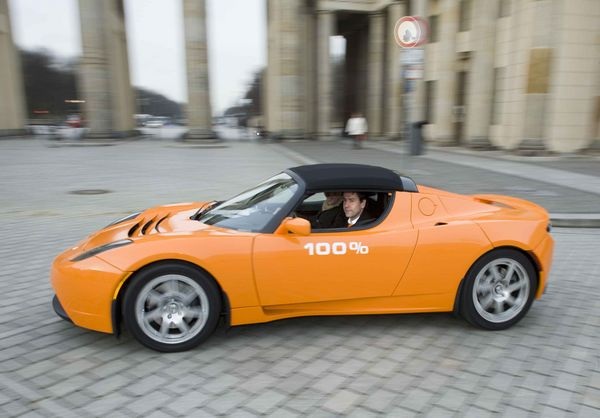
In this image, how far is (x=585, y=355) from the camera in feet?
11.0

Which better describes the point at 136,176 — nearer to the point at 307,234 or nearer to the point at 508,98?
the point at 307,234

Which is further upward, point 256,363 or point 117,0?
point 117,0

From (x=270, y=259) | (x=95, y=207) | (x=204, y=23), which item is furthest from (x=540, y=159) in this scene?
(x=204, y=23)

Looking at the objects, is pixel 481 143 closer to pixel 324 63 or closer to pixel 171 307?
pixel 324 63

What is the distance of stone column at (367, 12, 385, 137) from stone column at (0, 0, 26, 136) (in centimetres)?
2312

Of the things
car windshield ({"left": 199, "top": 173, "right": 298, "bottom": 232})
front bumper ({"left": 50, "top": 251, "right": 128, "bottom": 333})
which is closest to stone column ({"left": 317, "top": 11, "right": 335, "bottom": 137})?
car windshield ({"left": 199, "top": 173, "right": 298, "bottom": 232})

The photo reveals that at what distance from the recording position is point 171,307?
Result: 3330 mm

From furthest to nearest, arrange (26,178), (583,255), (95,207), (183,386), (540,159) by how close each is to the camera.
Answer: (540,159)
(26,178)
(95,207)
(583,255)
(183,386)

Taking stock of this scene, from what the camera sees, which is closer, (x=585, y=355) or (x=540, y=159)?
(x=585, y=355)

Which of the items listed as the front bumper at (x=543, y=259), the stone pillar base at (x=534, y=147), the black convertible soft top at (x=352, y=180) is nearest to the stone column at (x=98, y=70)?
the stone pillar base at (x=534, y=147)

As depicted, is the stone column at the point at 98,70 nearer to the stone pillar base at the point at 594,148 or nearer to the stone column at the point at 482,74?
the stone column at the point at 482,74

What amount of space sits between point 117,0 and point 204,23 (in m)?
11.7

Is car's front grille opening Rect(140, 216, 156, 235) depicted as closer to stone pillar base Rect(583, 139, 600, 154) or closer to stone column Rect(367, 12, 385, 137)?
stone pillar base Rect(583, 139, 600, 154)

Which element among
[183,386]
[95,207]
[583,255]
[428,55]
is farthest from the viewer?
[428,55]
